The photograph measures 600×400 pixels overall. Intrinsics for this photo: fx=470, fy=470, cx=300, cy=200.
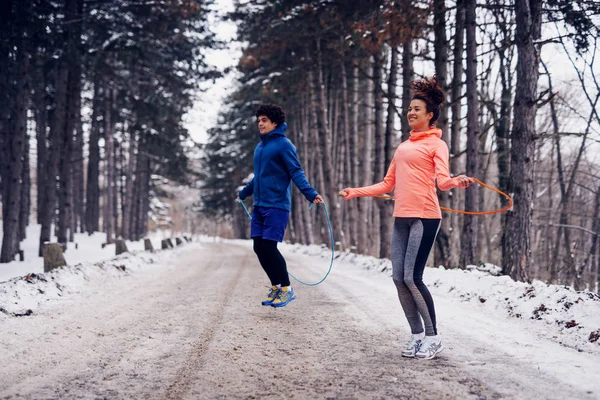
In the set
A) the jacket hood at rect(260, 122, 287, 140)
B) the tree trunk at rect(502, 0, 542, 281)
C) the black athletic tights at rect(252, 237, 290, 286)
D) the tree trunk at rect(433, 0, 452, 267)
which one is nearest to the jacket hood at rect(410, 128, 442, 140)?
the jacket hood at rect(260, 122, 287, 140)

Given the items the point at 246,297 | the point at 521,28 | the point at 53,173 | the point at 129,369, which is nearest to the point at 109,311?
the point at 246,297

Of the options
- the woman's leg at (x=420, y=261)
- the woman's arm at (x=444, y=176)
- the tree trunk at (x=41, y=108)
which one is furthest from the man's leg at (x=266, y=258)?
the tree trunk at (x=41, y=108)

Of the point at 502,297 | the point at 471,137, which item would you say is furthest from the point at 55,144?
the point at 502,297

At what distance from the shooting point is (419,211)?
3908 mm

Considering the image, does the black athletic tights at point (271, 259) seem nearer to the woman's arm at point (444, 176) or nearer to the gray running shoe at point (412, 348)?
the gray running shoe at point (412, 348)

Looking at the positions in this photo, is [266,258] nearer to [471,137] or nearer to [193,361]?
[193,361]

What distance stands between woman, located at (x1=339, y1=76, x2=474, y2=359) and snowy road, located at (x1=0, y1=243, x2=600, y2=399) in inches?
11.5

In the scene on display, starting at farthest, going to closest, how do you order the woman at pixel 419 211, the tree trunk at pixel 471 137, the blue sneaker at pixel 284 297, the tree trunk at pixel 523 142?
the tree trunk at pixel 471 137
the tree trunk at pixel 523 142
the blue sneaker at pixel 284 297
the woman at pixel 419 211

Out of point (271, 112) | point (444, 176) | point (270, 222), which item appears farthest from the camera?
point (271, 112)

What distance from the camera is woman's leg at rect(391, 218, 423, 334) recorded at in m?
4.01

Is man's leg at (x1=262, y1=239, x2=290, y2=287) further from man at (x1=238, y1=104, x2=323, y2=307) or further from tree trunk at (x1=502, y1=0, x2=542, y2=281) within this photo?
tree trunk at (x1=502, y1=0, x2=542, y2=281)

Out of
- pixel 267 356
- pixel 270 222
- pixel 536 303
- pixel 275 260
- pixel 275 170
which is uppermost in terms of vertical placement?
pixel 275 170

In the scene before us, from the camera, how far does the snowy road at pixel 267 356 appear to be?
3.02 meters

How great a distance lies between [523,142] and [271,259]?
4.56 m
